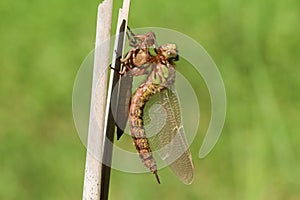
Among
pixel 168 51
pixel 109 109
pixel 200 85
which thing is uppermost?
pixel 200 85

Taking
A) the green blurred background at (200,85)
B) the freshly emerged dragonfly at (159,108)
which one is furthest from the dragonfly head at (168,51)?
the green blurred background at (200,85)

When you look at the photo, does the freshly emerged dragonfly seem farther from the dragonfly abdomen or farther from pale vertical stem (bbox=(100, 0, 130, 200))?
pale vertical stem (bbox=(100, 0, 130, 200))

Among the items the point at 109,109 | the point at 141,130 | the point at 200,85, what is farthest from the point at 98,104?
the point at 200,85

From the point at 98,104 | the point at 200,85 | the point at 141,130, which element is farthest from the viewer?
the point at 200,85

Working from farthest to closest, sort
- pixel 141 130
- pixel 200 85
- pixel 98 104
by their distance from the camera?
pixel 200 85 → pixel 141 130 → pixel 98 104

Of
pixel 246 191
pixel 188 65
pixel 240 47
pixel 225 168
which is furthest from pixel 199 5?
pixel 246 191

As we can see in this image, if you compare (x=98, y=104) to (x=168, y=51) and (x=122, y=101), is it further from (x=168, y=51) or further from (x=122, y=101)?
(x=168, y=51)

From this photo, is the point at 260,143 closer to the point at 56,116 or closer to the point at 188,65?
the point at 188,65
